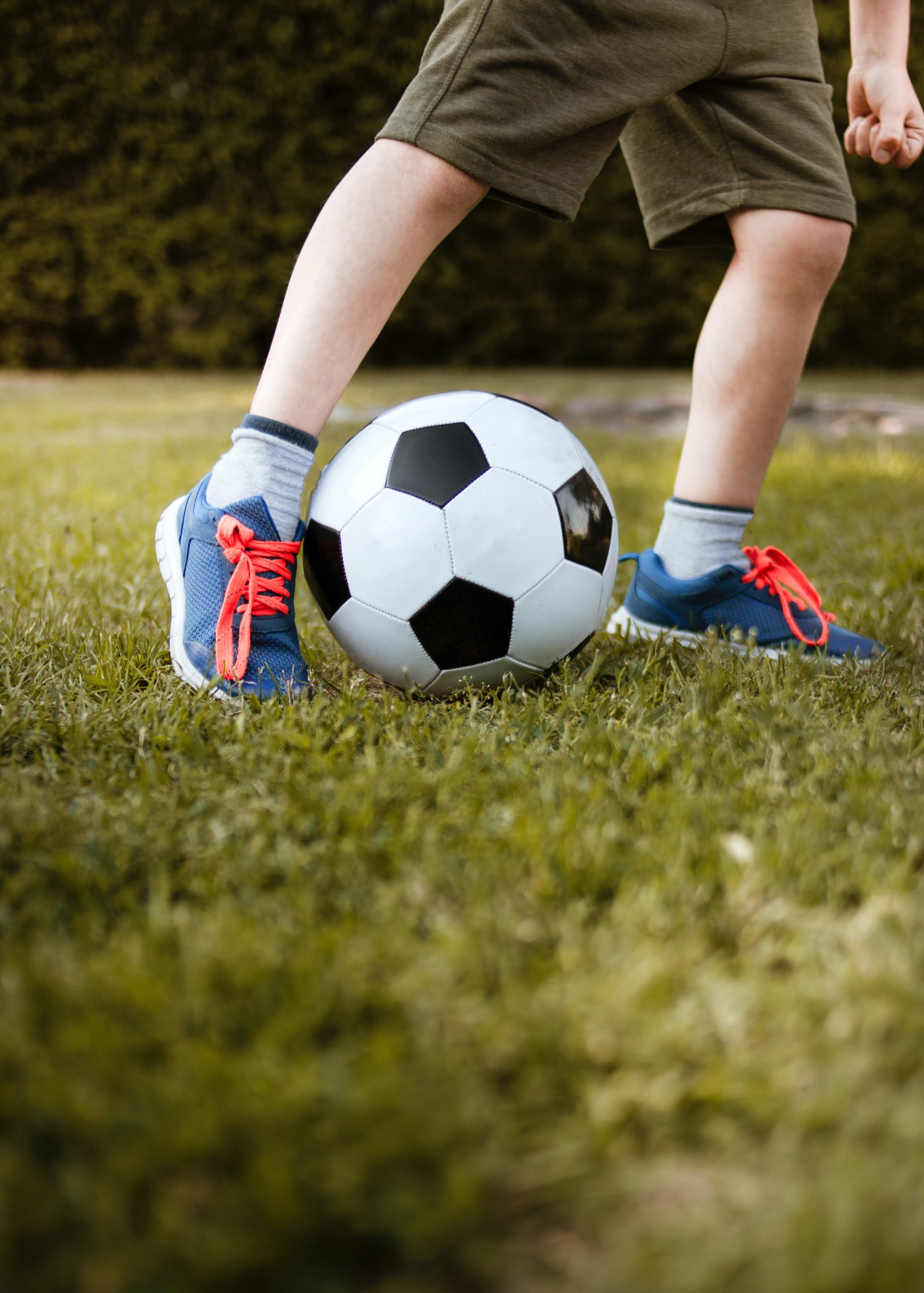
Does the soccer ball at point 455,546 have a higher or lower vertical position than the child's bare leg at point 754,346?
lower

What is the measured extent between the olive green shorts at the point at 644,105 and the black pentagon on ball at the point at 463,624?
2.16ft

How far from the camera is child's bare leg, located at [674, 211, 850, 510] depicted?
187cm

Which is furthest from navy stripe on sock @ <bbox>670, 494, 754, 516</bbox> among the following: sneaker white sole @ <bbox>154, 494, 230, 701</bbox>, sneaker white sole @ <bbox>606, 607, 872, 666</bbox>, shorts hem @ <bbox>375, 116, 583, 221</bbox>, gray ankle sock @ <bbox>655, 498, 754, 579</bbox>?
sneaker white sole @ <bbox>154, 494, 230, 701</bbox>

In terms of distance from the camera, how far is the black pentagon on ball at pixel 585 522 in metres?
1.60

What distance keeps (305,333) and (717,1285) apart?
1.38m

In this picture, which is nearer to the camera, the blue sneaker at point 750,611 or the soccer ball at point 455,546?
the soccer ball at point 455,546

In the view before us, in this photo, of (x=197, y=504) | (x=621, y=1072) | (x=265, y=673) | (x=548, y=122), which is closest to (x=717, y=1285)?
(x=621, y=1072)

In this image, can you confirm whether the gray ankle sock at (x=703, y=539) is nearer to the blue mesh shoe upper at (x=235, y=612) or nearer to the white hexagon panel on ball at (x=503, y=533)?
the white hexagon panel on ball at (x=503, y=533)

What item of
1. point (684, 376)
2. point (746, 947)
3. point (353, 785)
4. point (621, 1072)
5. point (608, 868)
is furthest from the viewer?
point (684, 376)

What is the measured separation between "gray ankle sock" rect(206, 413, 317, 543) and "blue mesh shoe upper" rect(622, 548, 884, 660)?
30.3 inches

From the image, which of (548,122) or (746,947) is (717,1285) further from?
(548,122)

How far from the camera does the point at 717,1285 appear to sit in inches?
24.1

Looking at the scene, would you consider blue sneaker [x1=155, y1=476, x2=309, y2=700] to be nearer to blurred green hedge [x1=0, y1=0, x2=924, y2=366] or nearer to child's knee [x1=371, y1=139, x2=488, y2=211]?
child's knee [x1=371, y1=139, x2=488, y2=211]

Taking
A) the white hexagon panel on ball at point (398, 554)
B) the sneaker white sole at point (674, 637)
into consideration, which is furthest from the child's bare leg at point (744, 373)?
the white hexagon panel on ball at point (398, 554)
